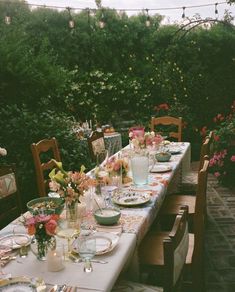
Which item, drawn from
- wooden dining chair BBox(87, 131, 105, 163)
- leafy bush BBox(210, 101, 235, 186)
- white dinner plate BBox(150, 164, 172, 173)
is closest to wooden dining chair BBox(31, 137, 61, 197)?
wooden dining chair BBox(87, 131, 105, 163)

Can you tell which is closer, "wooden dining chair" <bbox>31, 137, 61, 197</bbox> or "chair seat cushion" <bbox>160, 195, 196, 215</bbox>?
"wooden dining chair" <bbox>31, 137, 61, 197</bbox>

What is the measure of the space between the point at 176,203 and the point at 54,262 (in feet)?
7.05

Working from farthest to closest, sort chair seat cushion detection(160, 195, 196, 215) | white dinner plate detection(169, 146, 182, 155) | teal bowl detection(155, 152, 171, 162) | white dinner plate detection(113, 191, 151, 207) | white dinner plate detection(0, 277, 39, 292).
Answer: white dinner plate detection(169, 146, 182, 155), teal bowl detection(155, 152, 171, 162), chair seat cushion detection(160, 195, 196, 215), white dinner plate detection(113, 191, 151, 207), white dinner plate detection(0, 277, 39, 292)

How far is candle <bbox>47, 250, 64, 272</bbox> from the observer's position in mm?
1762

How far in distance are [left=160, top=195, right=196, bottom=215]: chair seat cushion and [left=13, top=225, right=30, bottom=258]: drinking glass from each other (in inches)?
63.5

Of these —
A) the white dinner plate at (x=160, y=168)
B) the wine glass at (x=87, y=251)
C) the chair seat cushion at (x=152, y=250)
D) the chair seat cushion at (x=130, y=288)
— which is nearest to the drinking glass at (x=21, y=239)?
the wine glass at (x=87, y=251)

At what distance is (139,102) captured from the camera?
28.2 ft

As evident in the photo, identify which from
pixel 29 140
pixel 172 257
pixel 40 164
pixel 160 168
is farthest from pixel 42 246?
pixel 29 140

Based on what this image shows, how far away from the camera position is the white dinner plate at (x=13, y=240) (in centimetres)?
203

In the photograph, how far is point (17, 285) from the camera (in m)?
1.63

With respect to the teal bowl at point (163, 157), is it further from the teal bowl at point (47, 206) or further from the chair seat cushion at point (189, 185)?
the teal bowl at point (47, 206)

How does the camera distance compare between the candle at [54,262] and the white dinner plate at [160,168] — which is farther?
the white dinner plate at [160,168]

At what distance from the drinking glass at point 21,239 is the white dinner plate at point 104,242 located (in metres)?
0.25

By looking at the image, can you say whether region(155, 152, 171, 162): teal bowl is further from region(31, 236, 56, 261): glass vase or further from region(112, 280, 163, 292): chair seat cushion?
region(31, 236, 56, 261): glass vase
